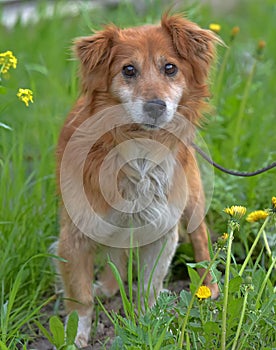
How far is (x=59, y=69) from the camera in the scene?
5781 millimetres

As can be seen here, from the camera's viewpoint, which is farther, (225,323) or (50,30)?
(50,30)

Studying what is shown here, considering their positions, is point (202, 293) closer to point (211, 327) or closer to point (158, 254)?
point (211, 327)

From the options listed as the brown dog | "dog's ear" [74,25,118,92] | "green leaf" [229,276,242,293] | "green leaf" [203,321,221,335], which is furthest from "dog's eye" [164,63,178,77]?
"green leaf" [203,321,221,335]

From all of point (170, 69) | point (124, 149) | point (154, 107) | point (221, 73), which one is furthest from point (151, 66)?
point (221, 73)

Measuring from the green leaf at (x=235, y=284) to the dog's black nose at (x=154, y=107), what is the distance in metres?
0.80

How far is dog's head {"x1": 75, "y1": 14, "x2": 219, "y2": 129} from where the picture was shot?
3.25 metres

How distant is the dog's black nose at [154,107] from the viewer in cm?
317

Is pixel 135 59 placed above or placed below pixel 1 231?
above

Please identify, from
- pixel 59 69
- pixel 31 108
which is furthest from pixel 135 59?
pixel 59 69

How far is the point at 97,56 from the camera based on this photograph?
11.2 ft

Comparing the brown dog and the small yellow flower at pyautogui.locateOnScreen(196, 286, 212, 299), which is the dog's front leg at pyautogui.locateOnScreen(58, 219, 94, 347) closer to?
the brown dog

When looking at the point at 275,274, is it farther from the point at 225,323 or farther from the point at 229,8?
the point at 229,8

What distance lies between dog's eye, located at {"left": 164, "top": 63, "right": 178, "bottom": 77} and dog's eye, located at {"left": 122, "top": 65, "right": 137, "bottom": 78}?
0.44 ft

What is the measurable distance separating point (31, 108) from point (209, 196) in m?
Answer: 1.44
